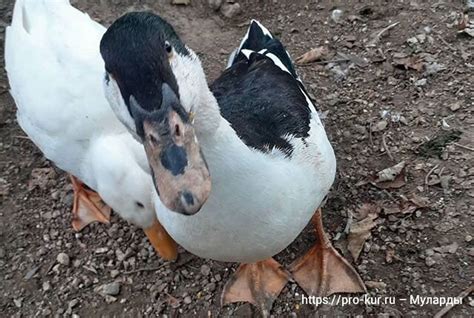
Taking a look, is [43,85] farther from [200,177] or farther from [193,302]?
[200,177]

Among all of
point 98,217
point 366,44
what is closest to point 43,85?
point 98,217

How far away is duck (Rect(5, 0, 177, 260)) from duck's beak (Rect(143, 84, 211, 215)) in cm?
114

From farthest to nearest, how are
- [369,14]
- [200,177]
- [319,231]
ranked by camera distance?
1. [369,14]
2. [319,231]
3. [200,177]

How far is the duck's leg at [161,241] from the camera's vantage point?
3.02m

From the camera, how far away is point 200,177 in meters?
1.62

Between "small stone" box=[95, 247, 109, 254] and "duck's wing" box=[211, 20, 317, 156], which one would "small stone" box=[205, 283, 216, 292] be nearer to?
"small stone" box=[95, 247, 109, 254]

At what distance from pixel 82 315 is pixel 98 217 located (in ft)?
1.90

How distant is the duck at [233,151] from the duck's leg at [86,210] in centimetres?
86

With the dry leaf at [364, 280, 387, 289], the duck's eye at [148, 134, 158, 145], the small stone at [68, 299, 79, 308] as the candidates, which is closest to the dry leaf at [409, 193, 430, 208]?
the dry leaf at [364, 280, 387, 289]

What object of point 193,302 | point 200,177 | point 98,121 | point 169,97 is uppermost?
point 169,97

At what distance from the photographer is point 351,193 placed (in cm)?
327

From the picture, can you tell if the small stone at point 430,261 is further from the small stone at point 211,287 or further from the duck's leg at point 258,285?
the small stone at point 211,287

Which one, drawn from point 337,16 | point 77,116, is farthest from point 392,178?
point 77,116

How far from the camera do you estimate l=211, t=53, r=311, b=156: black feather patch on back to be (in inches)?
94.8
